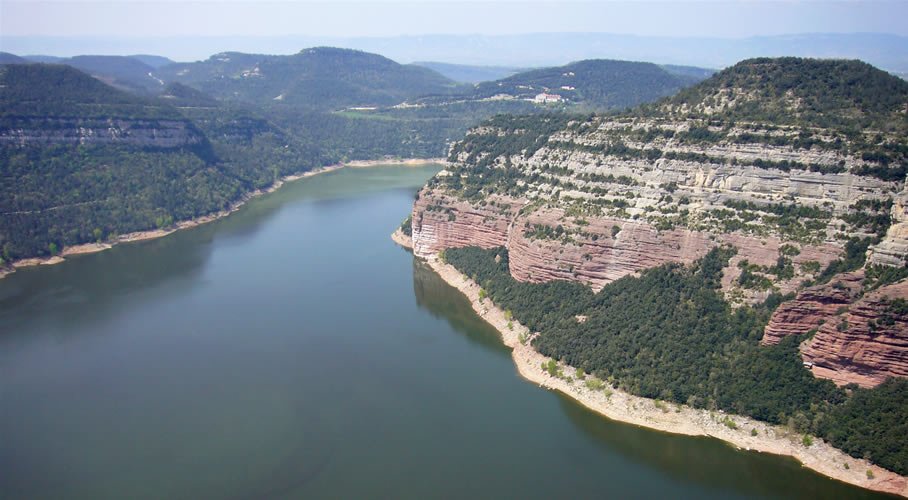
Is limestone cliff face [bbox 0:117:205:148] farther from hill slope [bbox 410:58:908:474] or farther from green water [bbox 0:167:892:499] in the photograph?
hill slope [bbox 410:58:908:474]

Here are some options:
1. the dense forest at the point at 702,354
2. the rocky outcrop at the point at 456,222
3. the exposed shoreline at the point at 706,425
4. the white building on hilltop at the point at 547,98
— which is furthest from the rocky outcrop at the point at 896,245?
the white building on hilltop at the point at 547,98

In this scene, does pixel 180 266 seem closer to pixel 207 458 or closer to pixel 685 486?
pixel 207 458

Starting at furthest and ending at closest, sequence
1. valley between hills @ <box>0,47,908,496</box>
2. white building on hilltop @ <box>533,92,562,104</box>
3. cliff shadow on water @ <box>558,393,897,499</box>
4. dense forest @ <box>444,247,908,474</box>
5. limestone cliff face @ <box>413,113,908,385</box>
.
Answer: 1. white building on hilltop @ <box>533,92,562,104</box>
2. limestone cliff face @ <box>413,113,908,385</box>
3. valley between hills @ <box>0,47,908,496</box>
4. dense forest @ <box>444,247,908,474</box>
5. cliff shadow on water @ <box>558,393,897,499</box>

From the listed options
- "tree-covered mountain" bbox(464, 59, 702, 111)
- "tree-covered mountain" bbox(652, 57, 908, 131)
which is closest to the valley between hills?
"tree-covered mountain" bbox(652, 57, 908, 131)

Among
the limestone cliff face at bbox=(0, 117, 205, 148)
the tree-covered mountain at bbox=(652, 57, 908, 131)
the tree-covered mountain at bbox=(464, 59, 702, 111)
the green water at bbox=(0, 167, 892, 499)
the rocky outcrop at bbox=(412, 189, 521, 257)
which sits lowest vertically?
the green water at bbox=(0, 167, 892, 499)

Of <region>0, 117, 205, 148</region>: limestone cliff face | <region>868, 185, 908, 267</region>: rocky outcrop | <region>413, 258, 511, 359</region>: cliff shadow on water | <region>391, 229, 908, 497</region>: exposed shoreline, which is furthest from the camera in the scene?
<region>0, 117, 205, 148</region>: limestone cliff face

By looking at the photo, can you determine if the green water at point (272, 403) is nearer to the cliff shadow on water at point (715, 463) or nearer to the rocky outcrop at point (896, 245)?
the cliff shadow on water at point (715, 463)
